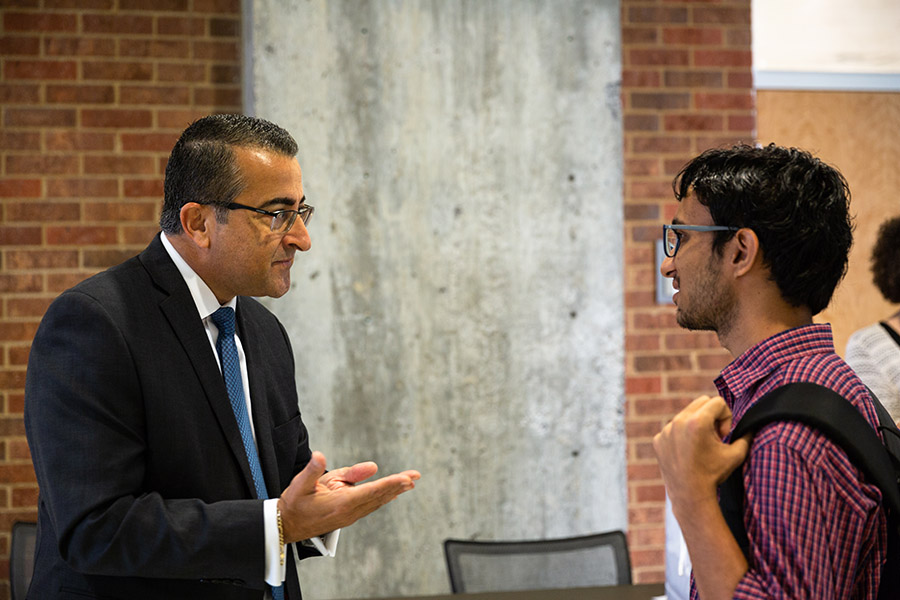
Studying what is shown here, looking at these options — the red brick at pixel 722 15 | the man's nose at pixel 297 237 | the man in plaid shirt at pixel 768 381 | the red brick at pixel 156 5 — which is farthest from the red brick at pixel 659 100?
the man in plaid shirt at pixel 768 381

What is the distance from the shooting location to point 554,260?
11.4 feet

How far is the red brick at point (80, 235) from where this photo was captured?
3678mm

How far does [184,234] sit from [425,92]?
5.81 feet

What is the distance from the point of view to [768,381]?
1303 mm

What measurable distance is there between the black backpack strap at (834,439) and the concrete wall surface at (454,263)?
222 cm

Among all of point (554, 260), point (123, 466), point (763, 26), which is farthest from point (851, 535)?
point (763, 26)

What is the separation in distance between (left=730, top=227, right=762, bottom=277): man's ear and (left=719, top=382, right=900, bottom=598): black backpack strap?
24 centimetres

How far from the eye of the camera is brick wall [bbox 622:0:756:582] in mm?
3836

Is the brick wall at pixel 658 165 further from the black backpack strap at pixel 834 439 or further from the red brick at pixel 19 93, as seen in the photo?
the black backpack strap at pixel 834 439

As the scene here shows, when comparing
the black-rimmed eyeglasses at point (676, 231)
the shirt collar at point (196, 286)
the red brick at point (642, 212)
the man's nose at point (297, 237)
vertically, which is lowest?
the shirt collar at point (196, 286)

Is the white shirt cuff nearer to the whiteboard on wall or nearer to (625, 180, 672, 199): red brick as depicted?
(625, 180, 672, 199): red brick

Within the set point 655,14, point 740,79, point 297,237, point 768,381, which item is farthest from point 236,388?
point 740,79

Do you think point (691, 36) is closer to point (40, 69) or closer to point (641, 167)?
point (641, 167)

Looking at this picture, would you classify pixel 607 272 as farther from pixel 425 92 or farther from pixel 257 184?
pixel 257 184
